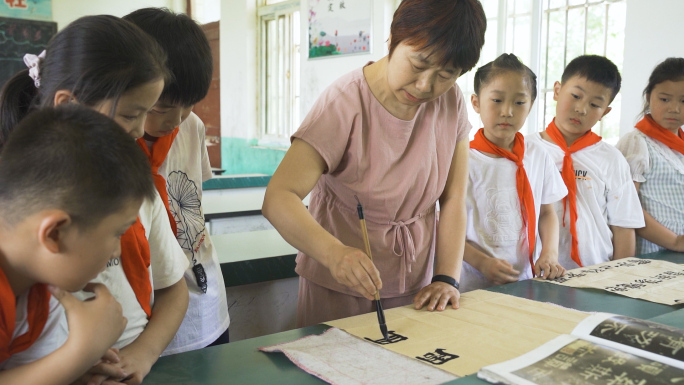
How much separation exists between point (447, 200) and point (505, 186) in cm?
44

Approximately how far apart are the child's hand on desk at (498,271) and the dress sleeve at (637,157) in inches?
39.0

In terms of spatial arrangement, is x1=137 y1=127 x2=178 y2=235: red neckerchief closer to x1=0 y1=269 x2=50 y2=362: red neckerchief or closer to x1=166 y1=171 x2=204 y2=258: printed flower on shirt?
x1=166 y1=171 x2=204 y2=258: printed flower on shirt

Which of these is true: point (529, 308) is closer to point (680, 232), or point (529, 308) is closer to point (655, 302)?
point (655, 302)

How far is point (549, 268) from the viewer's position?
1649mm

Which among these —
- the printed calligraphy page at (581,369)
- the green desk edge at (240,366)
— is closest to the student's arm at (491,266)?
the green desk edge at (240,366)

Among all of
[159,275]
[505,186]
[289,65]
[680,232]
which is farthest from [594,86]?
[289,65]

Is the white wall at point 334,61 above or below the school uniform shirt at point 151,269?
above

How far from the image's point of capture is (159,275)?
108cm

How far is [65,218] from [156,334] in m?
0.37

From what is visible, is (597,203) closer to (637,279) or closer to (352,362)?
(637,279)

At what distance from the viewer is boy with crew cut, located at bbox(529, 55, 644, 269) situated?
6.86 ft

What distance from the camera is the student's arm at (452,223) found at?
1414 millimetres

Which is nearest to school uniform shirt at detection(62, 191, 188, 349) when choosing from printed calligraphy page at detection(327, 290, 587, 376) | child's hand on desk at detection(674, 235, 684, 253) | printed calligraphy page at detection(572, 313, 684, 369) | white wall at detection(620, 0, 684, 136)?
printed calligraphy page at detection(327, 290, 587, 376)

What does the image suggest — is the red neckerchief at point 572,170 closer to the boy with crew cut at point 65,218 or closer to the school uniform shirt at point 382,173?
the school uniform shirt at point 382,173
